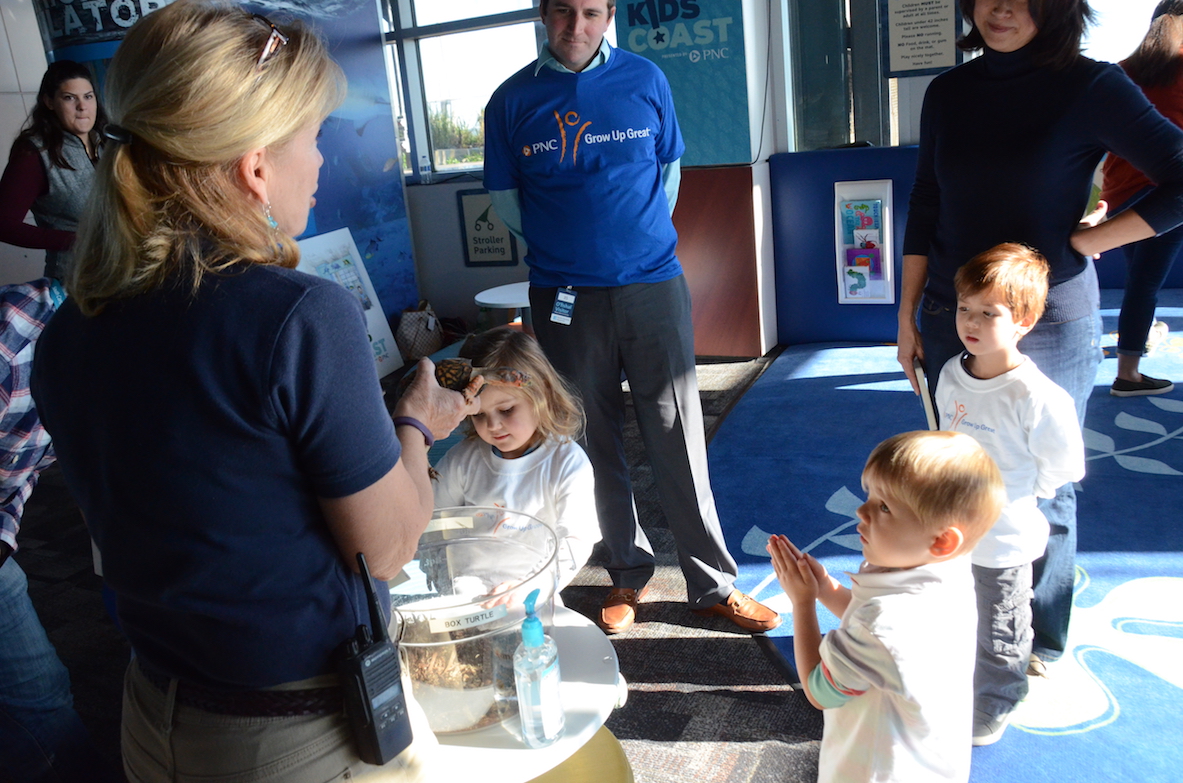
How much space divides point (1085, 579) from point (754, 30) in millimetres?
3443

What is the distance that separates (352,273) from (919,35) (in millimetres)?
3606

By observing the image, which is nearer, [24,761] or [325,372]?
[325,372]

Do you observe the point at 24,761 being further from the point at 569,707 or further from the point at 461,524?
the point at 569,707

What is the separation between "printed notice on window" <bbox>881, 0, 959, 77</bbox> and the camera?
15.0 feet

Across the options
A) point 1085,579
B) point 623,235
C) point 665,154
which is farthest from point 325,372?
point 1085,579

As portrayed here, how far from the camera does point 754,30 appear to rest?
189 inches

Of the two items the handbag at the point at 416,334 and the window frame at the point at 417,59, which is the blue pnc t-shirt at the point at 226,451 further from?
the window frame at the point at 417,59

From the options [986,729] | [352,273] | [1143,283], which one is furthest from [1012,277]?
[352,273]

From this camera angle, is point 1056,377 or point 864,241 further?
point 864,241

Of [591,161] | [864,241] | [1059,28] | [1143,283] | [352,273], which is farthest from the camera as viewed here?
[352,273]

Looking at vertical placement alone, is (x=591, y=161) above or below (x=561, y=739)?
above

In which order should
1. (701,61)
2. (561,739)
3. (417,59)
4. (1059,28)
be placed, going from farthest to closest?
(417,59)
(701,61)
(1059,28)
(561,739)

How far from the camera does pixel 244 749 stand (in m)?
0.90

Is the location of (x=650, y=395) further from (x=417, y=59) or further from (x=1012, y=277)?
(x=417, y=59)
